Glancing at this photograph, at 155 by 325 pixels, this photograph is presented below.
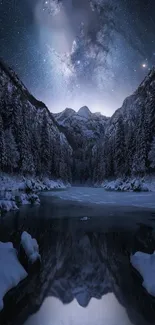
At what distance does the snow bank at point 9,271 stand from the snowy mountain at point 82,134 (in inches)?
3407

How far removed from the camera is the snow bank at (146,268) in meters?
4.00

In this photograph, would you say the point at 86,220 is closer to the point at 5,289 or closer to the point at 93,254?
the point at 93,254

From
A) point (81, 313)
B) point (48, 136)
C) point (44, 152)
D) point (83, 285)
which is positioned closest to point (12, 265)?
point (83, 285)

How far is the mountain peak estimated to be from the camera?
143 meters

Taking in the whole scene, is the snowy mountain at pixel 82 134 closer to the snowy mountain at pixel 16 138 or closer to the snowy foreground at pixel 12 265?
the snowy mountain at pixel 16 138

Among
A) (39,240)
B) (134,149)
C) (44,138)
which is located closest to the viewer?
(39,240)

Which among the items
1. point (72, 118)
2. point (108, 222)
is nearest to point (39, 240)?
point (108, 222)

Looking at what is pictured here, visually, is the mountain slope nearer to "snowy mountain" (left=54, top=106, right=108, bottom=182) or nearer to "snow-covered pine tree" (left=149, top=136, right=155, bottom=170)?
"snow-covered pine tree" (left=149, top=136, right=155, bottom=170)

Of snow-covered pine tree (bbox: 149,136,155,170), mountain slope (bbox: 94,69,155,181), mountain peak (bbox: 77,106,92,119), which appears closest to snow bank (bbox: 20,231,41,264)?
mountain slope (bbox: 94,69,155,181)

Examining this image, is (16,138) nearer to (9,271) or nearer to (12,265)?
(12,265)

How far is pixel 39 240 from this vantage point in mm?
7293

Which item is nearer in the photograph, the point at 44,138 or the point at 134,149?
the point at 134,149

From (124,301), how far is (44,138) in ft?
157

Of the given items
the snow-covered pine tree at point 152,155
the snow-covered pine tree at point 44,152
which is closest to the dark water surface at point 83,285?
the snow-covered pine tree at point 152,155
